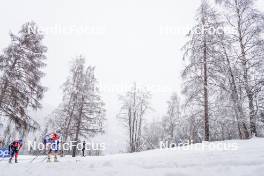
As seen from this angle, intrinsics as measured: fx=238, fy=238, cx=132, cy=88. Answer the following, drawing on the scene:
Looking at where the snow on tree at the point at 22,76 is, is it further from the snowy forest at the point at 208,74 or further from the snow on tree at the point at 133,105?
the snow on tree at the point at 133,105

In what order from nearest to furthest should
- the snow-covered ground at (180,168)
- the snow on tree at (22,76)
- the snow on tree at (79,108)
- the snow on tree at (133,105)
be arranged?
the snow-covered ground at (180,168) < the snow on tree at (22,76) < the snow on tree at (79,108) < the snow on tree at (133,105)

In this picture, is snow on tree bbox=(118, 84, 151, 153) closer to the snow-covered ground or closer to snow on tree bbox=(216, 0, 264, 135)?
snow on tree bbox=(216, 0, 264, 135)

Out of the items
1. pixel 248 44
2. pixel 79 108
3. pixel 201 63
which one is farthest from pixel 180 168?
pixel 79 108

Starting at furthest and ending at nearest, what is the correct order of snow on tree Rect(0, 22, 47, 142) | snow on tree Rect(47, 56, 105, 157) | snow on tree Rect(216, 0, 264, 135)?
1. snow on tree Rect(47, 56, 105, 157)
2. snow on tree Rect(0, 22, 47, 142)
3. snow on tree Rect(216, 0, 264, 135)

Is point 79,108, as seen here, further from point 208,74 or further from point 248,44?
point 248,44

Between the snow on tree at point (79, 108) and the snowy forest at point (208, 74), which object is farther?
the snow on tree at point (79, 108)

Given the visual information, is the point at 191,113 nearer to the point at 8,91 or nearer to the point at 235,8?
the point at 235,8

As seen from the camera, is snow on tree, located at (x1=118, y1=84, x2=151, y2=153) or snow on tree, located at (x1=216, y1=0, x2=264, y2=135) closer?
snow on tree, located at (x1=216, y1=0, x2=264, y2=135)

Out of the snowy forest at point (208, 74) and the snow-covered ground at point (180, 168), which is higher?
the snowy forest at point (208, 74)

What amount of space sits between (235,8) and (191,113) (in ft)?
24.9

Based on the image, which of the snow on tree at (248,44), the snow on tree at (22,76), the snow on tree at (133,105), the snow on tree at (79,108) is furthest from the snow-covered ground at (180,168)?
the snow on tree at (133,105)

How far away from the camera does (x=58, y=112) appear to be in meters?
23.1

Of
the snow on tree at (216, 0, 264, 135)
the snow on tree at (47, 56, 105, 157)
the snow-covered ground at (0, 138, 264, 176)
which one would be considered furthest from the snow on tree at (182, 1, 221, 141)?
the snow on tree at (47, 56, 105, 157)

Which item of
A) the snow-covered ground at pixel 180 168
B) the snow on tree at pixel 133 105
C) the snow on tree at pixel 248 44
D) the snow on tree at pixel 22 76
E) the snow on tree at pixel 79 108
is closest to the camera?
the snow-covered ground at pixel 180 168
